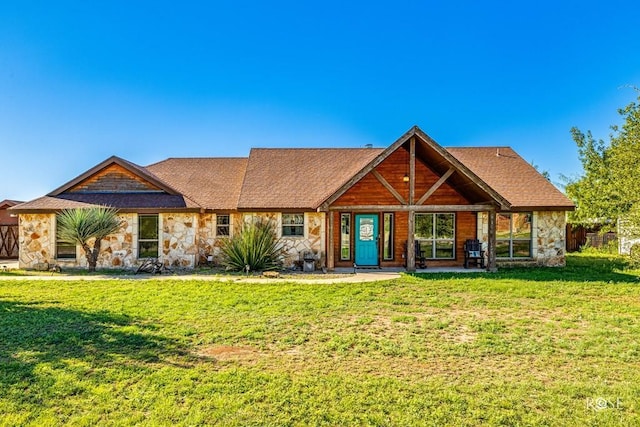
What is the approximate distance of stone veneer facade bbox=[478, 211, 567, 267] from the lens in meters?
14.8

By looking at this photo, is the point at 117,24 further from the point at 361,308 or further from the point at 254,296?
the point at 361,308

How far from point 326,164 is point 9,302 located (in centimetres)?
1280

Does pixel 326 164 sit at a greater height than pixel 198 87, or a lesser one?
lesser

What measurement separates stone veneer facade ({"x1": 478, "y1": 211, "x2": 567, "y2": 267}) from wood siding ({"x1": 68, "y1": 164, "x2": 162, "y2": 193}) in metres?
13.9

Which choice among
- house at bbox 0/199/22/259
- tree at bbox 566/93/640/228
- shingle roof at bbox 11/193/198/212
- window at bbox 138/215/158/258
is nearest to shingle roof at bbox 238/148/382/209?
Result: shingle roof at bbox 11/193/198/212

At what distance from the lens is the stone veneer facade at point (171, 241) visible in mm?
13977

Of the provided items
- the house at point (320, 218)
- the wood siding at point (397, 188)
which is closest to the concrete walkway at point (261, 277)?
the house at point (320, 218)

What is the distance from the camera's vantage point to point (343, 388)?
166 inches

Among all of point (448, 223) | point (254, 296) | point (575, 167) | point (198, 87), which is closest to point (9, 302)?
point (254, 296)

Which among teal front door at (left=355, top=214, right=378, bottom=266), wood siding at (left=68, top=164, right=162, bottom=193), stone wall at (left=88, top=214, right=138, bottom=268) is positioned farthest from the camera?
wood siding at (left=68, top=164, right=162, bottom=193)

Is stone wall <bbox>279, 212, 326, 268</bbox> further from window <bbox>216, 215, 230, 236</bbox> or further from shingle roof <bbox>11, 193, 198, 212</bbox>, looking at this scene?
shingle roof <bbox>11, 193, 198, 212</bbox>

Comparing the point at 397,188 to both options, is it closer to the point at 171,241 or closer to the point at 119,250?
the point at 171,241

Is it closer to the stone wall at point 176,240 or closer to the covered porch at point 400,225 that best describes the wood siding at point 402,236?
the covered porch at point 400,225

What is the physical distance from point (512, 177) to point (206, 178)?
14.3m
